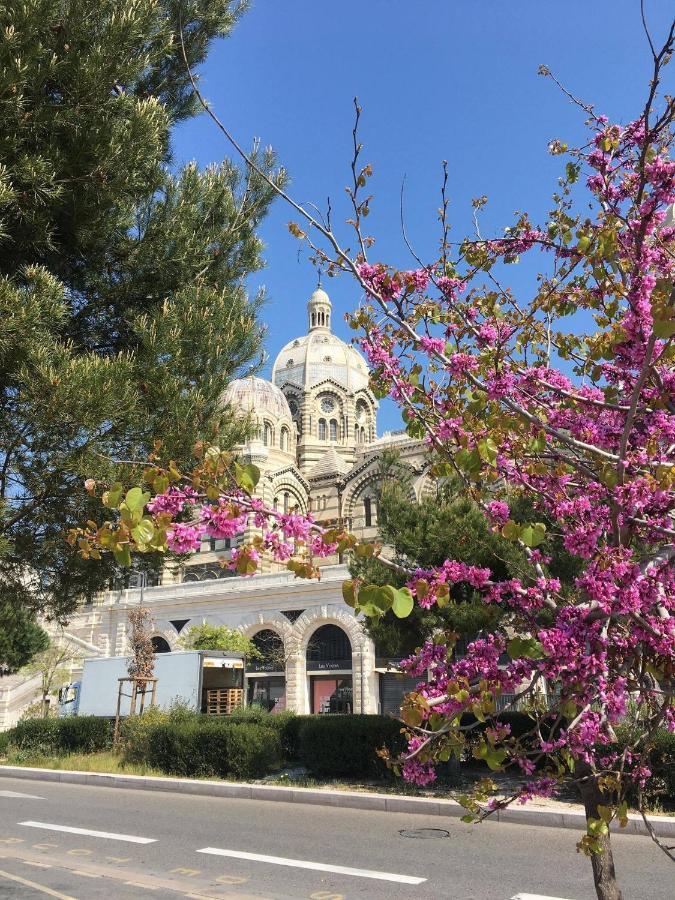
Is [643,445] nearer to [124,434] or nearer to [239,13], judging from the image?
[124,434]

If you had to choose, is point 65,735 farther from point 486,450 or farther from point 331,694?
point 486,450

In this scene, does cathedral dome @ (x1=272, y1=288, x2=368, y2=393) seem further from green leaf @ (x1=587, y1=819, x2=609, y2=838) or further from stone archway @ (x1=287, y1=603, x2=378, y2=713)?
green leaf @ (x1=587, y1=819, x2=609, y2=838)

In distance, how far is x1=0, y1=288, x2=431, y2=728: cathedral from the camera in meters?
33.2

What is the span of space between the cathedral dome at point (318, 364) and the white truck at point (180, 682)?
1484 inches

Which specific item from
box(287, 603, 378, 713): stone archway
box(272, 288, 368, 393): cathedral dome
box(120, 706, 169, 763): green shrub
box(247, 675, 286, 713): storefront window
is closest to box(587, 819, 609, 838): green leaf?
box(120, 706, 169, 763): green shrub

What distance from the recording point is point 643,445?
396cm

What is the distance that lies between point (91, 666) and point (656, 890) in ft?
68.6

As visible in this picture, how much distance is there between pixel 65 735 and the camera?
20734 millimetres

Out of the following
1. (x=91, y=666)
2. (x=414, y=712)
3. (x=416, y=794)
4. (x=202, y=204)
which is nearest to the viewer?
A: (x=414, y=712)

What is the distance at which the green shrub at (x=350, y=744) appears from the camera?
1430 cm

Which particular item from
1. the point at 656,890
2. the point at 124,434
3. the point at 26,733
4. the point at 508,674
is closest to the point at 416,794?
the point at 656,890

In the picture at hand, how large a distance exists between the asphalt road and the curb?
29 centimetres

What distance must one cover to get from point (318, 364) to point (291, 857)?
54.8 m

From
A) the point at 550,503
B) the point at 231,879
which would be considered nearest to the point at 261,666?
the point at 231,879
